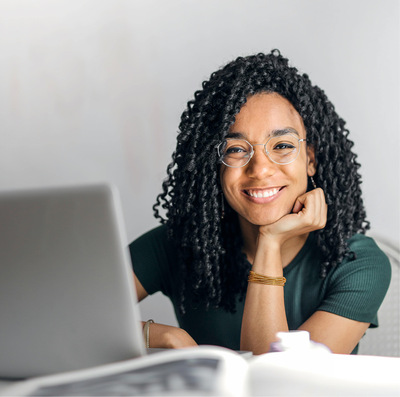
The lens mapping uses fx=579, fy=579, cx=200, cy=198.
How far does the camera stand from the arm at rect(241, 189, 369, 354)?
4.55 feet

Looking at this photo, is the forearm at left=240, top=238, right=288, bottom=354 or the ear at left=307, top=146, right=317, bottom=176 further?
the ear at left=307, top=146, right=317, bottom=176

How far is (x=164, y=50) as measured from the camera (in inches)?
100

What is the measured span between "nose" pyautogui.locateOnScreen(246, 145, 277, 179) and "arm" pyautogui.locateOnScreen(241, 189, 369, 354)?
0.12 meters

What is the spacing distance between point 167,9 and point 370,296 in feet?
5.34

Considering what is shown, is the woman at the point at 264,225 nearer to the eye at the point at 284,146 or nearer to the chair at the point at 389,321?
the eye at the point at 284,146

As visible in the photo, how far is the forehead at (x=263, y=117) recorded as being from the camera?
1494mm

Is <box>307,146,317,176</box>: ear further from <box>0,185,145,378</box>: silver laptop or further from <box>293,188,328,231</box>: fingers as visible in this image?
<box>0,185,145,378</box>: silver laptop

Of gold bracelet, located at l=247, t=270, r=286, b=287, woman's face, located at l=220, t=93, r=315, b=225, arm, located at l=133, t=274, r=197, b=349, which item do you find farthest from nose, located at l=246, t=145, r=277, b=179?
arm, located at l=133, t=274, r=197, b=349

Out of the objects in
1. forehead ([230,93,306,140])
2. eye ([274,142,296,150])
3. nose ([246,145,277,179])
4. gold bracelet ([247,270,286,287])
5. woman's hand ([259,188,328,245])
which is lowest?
gold bracelet ([247,270,286,287])

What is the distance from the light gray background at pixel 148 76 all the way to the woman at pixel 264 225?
2.47ft

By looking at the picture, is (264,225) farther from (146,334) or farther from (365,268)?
(146,334)

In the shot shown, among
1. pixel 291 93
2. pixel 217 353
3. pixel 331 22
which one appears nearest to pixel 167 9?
pixel 331 22

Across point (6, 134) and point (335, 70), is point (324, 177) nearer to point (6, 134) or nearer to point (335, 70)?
point (335, 70)

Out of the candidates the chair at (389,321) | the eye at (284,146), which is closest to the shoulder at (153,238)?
the eye at (284,146)
